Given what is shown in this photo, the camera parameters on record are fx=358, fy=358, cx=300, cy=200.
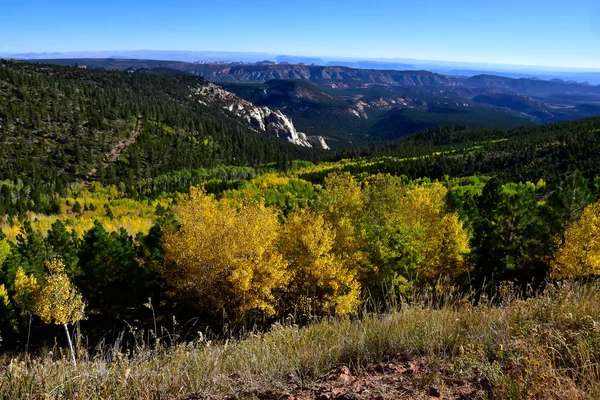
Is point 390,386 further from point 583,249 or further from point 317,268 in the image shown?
point 583,249

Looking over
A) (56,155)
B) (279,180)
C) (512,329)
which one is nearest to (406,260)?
(512,329)

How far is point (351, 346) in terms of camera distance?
527cm

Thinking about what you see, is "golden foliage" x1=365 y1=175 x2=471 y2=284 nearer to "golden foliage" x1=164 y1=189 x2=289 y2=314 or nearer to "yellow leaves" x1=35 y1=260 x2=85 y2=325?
"golden foliage" x1=164 y1=189 x2=289 y2=314

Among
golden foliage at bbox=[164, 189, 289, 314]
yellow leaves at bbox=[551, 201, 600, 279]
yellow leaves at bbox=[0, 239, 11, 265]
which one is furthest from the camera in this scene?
yellow leaves at bbox=[0, 239, 11, 265]

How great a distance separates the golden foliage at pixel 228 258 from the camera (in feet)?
75.6

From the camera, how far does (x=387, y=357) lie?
5.16 metres

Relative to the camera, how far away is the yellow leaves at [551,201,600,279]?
2628cm

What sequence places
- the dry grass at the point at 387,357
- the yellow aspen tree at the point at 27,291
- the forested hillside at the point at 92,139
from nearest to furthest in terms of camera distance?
the dry grass at the point at 387,357 → the yellow aspen tree at the point at 27,291 → the forested hillside at the point at 92,139

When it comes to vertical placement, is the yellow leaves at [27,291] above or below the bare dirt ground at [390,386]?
below

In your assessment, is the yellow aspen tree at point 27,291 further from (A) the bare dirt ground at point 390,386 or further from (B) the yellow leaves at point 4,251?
(A) the bare dirt ground at point 390,386

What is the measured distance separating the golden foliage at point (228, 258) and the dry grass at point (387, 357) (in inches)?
663

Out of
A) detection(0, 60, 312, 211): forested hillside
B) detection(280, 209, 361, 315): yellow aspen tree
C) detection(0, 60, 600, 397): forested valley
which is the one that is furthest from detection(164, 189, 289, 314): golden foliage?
detection(0, 60, 312, 211): forested hillside

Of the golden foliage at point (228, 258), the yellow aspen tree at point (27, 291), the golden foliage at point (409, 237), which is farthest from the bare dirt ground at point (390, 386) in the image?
the yellow aspen tree at point (27, 291)

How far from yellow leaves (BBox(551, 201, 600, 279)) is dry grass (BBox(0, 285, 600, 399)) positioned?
2616cm
